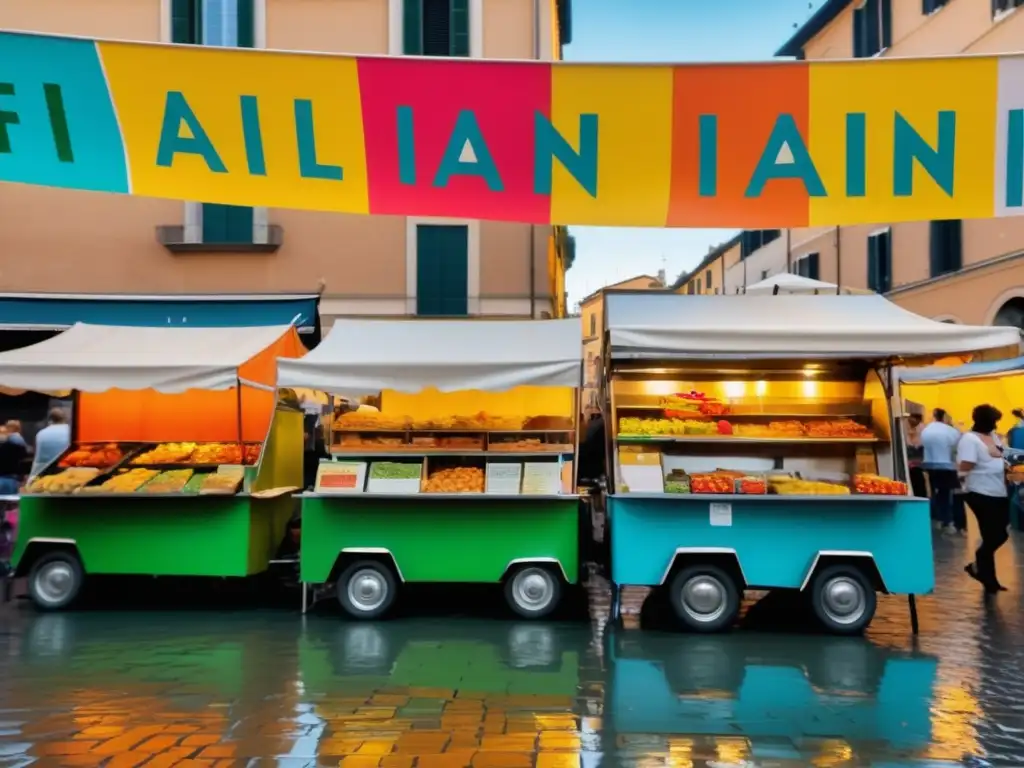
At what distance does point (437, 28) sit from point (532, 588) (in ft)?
38.4

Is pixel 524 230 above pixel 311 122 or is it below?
above

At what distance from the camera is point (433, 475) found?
8000 mm

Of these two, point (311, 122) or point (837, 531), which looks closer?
point (311, 122)

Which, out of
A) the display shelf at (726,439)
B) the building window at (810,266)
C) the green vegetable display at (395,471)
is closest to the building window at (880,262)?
the building window at (810,266)

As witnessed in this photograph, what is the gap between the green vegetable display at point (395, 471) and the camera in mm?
7801

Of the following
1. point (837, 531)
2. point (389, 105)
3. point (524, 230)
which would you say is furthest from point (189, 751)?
point (524, 230)

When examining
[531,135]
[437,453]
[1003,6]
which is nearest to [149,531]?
[437,453]

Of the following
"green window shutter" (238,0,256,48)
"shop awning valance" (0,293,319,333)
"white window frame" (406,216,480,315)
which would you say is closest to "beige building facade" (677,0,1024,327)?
"white window frame" (406,216,480,315)

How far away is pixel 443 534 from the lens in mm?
7762

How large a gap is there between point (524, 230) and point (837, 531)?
32.3 ft

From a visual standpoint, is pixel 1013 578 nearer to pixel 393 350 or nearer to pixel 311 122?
pixel 393 350

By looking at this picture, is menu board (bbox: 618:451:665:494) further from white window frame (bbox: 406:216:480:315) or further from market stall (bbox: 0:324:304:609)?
white window frame (bbox: 406:216:480:315)

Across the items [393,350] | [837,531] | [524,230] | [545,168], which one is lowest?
[837,531]

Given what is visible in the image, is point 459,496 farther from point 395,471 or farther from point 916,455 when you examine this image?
point 916,455
